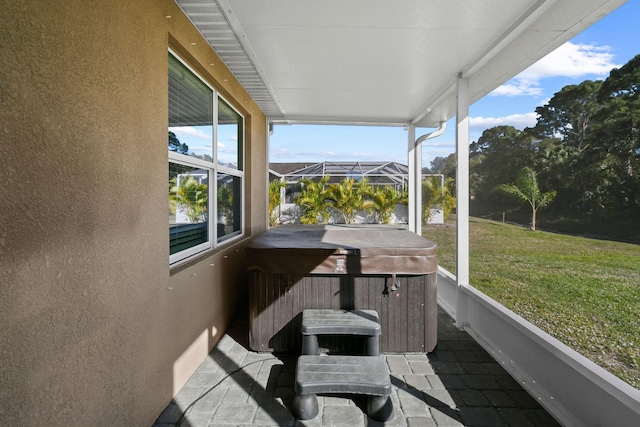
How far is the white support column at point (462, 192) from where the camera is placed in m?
3.98

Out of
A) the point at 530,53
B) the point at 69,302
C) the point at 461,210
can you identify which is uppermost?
the point at 530,53

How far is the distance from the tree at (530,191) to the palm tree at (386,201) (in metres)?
3.61

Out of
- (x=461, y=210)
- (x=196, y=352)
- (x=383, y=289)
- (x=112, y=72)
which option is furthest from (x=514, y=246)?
(x=112, y=72)

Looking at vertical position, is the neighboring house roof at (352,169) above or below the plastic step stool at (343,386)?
above

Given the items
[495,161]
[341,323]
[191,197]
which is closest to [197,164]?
[191,197]

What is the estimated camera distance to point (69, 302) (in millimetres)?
1466

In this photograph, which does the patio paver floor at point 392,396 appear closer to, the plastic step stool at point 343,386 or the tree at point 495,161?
the plastic step stool at point 343,386

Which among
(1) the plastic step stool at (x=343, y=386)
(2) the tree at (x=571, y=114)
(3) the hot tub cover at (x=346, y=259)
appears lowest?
(1) the plastic step stool at (x=343, y=386)

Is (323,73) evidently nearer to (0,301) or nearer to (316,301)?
(316,301)

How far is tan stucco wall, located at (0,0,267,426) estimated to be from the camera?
121 centimetres

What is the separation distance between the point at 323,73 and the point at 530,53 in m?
2.04

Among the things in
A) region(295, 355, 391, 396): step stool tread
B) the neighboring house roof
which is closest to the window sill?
region(295, 355, 391, 396): step stool tread

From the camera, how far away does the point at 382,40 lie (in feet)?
10.2

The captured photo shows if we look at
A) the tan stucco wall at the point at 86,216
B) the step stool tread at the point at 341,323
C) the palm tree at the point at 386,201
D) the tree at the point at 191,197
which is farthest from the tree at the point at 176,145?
the palm tree at the point at 386,201
